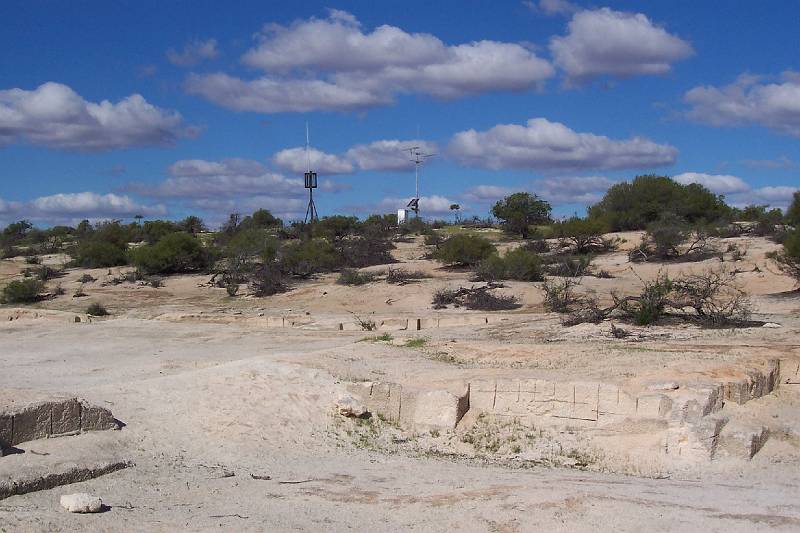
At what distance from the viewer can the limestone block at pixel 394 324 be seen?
21156 mm

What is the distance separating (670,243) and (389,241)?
1326 centimetres

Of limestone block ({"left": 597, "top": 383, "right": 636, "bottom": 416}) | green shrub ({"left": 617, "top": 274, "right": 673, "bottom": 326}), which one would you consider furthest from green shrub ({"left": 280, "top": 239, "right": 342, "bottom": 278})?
limestone block ({"left": 597, "top": 383, "right": 636, "bottom": 416})

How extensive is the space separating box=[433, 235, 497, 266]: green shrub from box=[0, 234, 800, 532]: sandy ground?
32.0 ft

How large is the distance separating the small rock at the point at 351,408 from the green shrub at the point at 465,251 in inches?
757

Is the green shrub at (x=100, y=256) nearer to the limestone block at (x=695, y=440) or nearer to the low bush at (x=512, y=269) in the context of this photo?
the low bush at (x=512, y=269)

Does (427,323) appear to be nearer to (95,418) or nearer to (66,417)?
(95,418)

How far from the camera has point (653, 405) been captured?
450 inches

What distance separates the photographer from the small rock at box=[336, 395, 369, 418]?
12.0 meters

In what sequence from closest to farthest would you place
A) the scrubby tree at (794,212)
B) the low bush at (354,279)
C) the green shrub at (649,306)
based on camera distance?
the green shrub at (649,306), the low bush at (354,279), the scrubby tree at (794,212)

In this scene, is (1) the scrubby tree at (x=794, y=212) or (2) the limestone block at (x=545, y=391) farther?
(1) the scrubby tree at (x=794, y=212)

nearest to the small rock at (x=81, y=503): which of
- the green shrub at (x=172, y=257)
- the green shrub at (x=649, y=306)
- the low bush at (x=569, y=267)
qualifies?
the green shrub at (x=649, y=306)

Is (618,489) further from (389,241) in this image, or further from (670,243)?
(389,241)

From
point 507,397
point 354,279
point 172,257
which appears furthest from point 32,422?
point 172,257

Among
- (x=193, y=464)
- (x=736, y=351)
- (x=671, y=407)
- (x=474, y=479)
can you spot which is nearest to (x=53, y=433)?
(x=193, y=464)
